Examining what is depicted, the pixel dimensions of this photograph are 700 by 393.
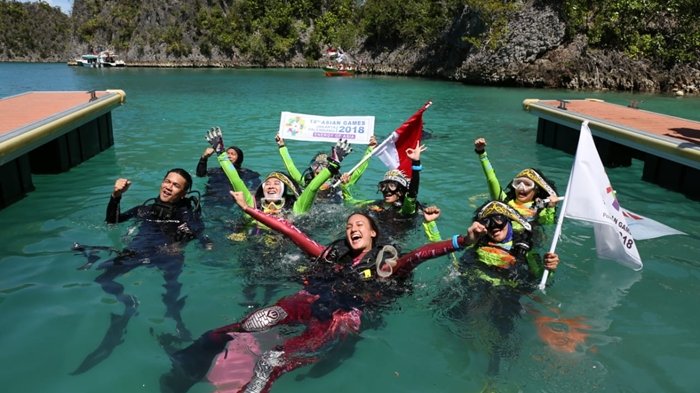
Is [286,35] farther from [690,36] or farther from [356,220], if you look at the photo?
[356,220]

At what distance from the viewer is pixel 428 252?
450cm

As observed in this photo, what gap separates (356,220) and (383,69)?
165 ft

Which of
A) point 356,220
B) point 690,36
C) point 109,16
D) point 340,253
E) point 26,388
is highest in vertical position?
point 109,16

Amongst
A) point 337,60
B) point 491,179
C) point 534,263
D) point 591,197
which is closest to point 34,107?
point 491,179

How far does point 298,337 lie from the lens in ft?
14.6

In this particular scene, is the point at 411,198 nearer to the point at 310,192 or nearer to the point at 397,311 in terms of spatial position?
the point at 310,192

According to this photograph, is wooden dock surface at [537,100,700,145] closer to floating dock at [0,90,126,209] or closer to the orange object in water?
the orange object in water

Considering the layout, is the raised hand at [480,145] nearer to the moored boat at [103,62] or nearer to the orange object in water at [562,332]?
the orange object in water at [562,332]

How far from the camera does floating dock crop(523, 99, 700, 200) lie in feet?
31.9

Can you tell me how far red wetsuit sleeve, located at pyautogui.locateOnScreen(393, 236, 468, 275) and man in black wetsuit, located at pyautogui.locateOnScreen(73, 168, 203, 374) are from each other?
2280 mm

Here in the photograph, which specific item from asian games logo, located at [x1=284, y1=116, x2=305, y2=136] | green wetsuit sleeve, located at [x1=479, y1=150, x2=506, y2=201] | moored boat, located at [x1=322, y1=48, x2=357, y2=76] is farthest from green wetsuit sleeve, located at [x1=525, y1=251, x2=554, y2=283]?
moored boat, located at [x1=322, y1=48, x2=357, y2=76]

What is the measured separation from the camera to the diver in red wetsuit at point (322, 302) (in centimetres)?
414

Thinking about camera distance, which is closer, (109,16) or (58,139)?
(58,139)

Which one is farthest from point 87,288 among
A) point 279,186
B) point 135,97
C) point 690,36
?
point 690,36
